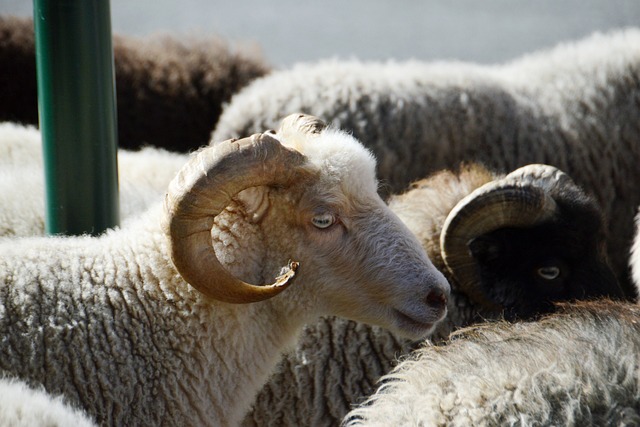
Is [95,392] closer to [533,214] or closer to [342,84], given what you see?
[533,214]

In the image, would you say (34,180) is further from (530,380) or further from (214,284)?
(530,380)

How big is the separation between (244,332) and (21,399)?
928 mm

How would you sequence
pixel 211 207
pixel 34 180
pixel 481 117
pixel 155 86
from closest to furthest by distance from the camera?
pixel 211 207 < pixel 34 180 < pixel 481 117 < pixel 155 86

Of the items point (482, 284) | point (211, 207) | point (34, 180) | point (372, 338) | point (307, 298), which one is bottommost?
point (372, 338)

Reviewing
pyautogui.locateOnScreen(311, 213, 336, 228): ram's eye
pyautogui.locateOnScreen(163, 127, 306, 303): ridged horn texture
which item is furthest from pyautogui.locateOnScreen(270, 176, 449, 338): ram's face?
pyautogui.locateOnScreen(163, 127, 306, 303): ridged horn texture

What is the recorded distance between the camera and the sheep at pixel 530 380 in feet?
6.94

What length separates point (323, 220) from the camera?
9.25ft

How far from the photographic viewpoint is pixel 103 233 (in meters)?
3.20

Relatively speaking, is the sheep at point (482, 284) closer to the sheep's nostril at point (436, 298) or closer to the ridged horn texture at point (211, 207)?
the sheep's nostril at point (436, 298)

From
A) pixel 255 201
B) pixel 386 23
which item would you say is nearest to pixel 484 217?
pixel 255 201

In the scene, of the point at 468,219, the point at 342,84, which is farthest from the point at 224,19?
the point at 468,219

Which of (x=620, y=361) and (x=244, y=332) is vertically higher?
(x=620, y=361)

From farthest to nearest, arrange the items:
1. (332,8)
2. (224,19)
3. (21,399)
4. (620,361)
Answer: (332,8) < (224,19) < (620,361) < (21,399)

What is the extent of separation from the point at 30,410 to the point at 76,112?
1416 millimetres
